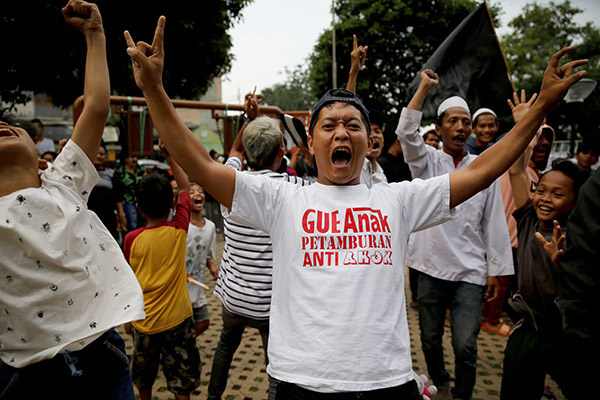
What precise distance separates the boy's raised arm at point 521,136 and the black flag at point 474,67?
283 centimetres

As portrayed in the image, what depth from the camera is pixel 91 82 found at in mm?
2059

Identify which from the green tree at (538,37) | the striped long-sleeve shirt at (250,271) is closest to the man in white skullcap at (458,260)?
the striped long-sleeve shirt at (250,271)

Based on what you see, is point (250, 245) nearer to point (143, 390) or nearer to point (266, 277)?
point (266, 277)

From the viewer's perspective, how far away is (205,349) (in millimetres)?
4551

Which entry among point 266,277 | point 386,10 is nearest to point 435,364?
point 266,277

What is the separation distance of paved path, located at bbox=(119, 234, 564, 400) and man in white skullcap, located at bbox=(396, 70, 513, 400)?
773mm

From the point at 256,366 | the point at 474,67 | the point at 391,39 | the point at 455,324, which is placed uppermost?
the point at 391,39

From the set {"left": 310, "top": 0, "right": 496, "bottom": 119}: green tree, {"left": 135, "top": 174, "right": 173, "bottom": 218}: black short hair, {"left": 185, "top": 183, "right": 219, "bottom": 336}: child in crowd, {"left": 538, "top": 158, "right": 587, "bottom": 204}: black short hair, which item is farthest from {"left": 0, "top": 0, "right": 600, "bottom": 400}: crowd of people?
{"left": 310, "top": 0, "right": 496, "bottom": 119}: green tree

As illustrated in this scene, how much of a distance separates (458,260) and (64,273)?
257 cm

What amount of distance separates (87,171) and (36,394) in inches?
38.7

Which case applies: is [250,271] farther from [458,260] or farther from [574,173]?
[574,173]

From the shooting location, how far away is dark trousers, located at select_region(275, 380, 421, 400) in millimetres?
1597

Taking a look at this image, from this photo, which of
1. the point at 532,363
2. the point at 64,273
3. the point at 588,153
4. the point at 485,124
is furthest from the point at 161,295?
the point at 588,153

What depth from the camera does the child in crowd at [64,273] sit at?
1.72 meters
